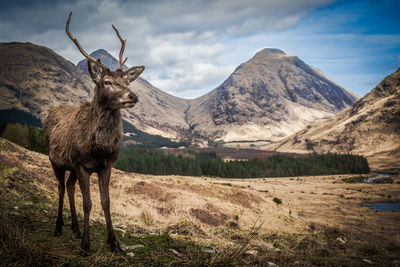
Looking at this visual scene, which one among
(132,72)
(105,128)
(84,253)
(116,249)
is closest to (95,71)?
(132,72)

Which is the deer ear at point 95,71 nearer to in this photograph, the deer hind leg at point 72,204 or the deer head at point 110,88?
the deer head at point 110,88

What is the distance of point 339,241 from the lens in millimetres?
11555

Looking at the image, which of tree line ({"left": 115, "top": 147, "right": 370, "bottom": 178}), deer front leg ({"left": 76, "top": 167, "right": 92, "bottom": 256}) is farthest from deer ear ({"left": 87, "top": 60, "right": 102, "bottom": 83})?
tree line ({"left": 115, "top": 147, "right": 370, "bottom": 178})

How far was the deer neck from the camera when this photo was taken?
217 inches

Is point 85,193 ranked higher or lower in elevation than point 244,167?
higher

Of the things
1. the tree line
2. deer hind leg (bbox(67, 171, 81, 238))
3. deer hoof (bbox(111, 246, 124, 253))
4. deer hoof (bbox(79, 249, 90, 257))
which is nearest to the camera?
deer hoof (bbox(79, 249, 90, 257))

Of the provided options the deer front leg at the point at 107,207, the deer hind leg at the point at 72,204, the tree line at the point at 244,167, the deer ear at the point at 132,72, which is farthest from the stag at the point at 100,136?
the tree line at the point at 244,167

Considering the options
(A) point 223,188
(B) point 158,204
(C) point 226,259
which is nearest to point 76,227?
(C) point 226,259

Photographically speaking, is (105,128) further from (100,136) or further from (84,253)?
(84,253)

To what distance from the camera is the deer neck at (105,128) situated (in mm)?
5504

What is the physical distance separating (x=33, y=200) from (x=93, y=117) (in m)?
9.21

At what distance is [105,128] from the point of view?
557cm

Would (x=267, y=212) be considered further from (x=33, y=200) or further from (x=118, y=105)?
(x=118, y=105)

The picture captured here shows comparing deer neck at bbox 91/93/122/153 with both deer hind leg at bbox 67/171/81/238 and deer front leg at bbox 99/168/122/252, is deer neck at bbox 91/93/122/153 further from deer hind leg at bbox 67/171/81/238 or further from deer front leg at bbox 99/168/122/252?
deer hind leg at bbox 67/171/81/238
